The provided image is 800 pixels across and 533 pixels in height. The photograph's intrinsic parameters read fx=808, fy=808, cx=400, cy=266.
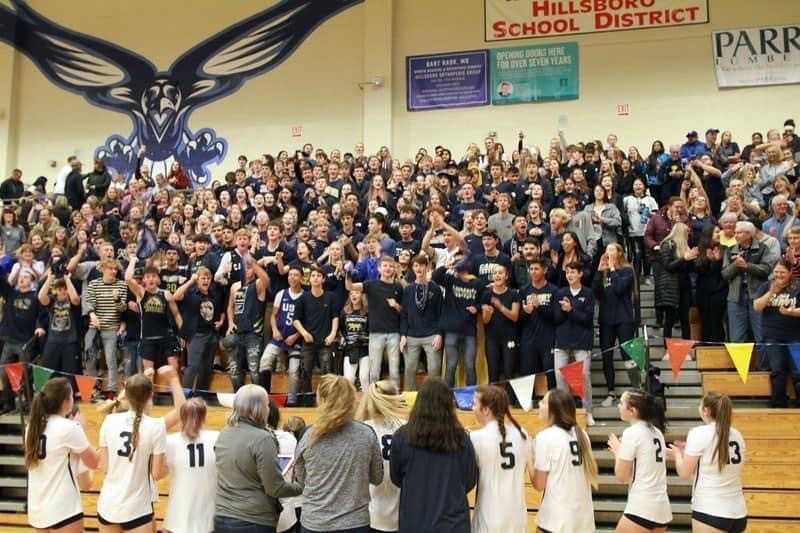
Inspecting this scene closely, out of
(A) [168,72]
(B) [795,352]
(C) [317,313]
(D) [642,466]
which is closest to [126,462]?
(D) [642,466]

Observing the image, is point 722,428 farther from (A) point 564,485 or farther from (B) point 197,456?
(B) point 197,456

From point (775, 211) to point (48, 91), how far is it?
17.6 m

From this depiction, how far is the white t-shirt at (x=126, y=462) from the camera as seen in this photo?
4781mm

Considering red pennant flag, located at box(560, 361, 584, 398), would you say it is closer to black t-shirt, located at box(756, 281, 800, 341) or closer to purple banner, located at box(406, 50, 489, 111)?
black t-shirt, located at box(756, 281, 800, 341)

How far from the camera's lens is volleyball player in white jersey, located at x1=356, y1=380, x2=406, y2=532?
4512mm

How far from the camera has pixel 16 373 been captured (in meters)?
8.51

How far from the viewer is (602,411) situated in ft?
26.2

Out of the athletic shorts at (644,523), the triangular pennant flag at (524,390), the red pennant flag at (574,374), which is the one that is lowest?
the athletic shorts at (644,523)

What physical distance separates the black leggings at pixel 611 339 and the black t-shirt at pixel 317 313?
2869 mm

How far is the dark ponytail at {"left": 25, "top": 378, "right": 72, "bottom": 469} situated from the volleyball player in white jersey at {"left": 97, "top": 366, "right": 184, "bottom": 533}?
1.12 feet

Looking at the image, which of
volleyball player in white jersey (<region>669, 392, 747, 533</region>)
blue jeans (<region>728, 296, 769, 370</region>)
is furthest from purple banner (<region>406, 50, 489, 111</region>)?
volleyball player in white jersey (<region>669, 392, 747, 533</region>)

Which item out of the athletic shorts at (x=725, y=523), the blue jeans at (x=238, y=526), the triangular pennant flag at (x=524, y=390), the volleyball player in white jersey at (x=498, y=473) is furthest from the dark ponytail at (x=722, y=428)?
the blue jeans at (x=238, y=526)

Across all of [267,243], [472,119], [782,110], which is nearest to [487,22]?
[472,119]

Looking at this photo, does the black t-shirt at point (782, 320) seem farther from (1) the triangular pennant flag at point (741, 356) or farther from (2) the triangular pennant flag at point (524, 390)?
(2) the triangular pennant flag at point (524, 390)
